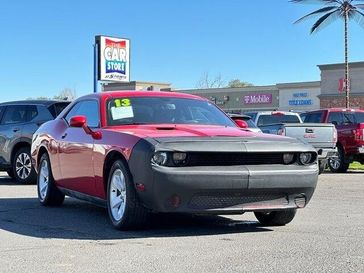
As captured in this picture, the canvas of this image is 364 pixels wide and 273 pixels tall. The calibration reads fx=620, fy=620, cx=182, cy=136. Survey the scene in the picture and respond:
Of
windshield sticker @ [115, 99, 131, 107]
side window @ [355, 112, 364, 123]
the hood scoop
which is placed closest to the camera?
the hood scoop

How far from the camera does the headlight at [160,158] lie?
6246 millimetres

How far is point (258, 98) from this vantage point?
5206 centimetres

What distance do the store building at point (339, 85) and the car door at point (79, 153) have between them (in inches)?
1387

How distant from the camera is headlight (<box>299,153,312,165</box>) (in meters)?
6.83

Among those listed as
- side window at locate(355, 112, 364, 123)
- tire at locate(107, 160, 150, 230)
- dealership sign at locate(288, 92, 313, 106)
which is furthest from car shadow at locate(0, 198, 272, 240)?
dealership sign at locate(288, 92, 313, 106)

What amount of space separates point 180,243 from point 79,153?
226 centimetres

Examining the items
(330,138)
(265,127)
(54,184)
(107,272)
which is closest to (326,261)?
(107,272)

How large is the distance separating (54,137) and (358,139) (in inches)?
411

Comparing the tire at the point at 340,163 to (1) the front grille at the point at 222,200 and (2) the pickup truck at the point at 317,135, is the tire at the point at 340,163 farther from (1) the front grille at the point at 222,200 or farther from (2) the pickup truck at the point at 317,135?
(1) the front grille at the point at 222,200

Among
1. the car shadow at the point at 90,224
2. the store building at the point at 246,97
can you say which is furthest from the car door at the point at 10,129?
the store building at the point at 246,97

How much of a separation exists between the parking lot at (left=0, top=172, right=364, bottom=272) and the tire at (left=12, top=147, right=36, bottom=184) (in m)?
3.71

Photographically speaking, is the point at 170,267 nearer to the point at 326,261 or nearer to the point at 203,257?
the point at 203,257

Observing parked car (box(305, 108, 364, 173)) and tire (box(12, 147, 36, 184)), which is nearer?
tire (box(12, 147, 36, 184))

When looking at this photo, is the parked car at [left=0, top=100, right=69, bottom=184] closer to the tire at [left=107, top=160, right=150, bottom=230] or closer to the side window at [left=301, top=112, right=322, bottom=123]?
the tire at [left=107, top=160, right=150, bottom=230]
